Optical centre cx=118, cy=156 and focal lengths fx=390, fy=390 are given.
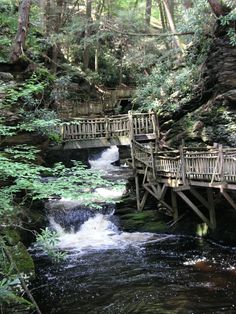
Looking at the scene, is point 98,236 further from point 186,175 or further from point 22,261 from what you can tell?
point 22,261

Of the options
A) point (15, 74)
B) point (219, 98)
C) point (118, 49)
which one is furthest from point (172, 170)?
point (118, 49)

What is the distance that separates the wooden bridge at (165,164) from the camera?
Answer: 1225 centimetres

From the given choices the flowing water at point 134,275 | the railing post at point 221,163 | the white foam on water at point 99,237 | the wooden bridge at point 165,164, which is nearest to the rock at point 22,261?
the flowing water at point 134,275

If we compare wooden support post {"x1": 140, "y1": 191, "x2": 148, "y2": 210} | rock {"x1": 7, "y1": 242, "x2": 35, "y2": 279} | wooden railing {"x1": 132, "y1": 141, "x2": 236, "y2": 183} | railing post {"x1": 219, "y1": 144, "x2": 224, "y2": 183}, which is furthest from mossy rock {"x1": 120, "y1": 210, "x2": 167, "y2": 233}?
rock {"x1": 7, "y1": 242, "x2": 35, "y2": 279}

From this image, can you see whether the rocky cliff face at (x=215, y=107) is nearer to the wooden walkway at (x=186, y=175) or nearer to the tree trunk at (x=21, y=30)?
the wooden walkway at (x=186, y=175)

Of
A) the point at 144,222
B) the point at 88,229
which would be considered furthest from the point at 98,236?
the point at 144,222

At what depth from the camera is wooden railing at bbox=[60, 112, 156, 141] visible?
742 inches

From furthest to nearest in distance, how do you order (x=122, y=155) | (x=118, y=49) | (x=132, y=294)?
(x=118, y=49), (x=122, y=155), (x=132, y=294)

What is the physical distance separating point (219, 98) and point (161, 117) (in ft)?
12.1

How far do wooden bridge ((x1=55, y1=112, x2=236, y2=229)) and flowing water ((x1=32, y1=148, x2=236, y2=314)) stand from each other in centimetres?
168

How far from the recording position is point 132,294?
10031 mm

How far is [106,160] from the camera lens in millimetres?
26531

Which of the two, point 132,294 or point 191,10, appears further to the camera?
point 191,10

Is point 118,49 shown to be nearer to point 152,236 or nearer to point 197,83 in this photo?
point 197,83
